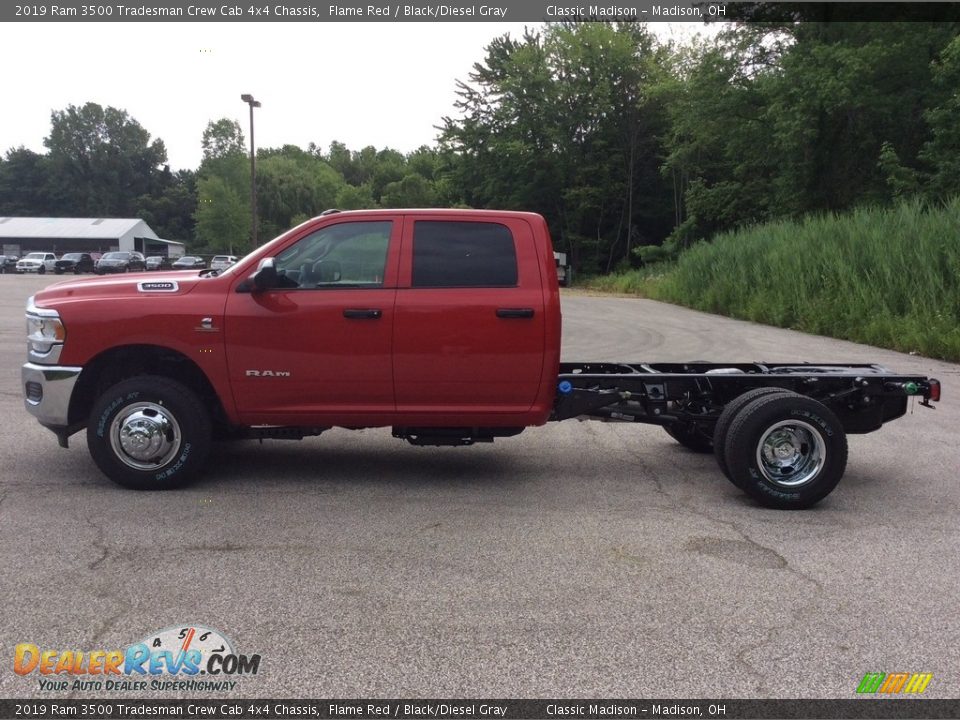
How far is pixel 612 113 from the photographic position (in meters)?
57.4

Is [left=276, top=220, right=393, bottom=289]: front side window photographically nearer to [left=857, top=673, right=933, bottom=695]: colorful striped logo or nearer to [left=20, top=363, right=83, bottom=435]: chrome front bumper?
[left=20, top=363, right=83, bottom=435]: chrome front bumper

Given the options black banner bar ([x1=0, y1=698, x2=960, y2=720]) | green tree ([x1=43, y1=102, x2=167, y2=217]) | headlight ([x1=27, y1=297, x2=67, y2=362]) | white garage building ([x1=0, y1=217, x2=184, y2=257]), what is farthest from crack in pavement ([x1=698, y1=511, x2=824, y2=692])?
green tree ([x1=43, y1=102, x2=167, y2=217])

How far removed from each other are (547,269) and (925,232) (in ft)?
47.3

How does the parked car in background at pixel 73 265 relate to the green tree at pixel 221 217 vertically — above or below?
below

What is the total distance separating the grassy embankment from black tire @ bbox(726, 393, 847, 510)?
33.3ft

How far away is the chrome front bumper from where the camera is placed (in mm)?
5922

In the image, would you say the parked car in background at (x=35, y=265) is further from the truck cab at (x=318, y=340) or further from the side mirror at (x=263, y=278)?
the side mirror at (x=263, y=278)

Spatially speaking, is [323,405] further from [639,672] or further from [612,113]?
[612,113]

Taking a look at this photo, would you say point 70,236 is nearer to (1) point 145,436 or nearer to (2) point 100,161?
(2) point 100,161

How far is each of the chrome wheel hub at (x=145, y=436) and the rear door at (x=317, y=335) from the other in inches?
20.4

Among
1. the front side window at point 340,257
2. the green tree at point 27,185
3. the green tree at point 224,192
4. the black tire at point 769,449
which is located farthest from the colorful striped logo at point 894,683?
the green tree at point 27,185

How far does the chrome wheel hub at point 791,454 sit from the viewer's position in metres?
5.83

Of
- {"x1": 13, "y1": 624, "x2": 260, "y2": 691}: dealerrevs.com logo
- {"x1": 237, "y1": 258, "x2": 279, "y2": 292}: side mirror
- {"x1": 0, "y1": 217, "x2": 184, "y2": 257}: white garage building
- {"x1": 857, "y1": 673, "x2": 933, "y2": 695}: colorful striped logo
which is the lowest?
{"x1": 857, "y1": 673, "x2": 933, "y2": 695}: colorful striped logo

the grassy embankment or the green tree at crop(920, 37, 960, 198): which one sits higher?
the green tree at crop(920, 37, 960, 198)
